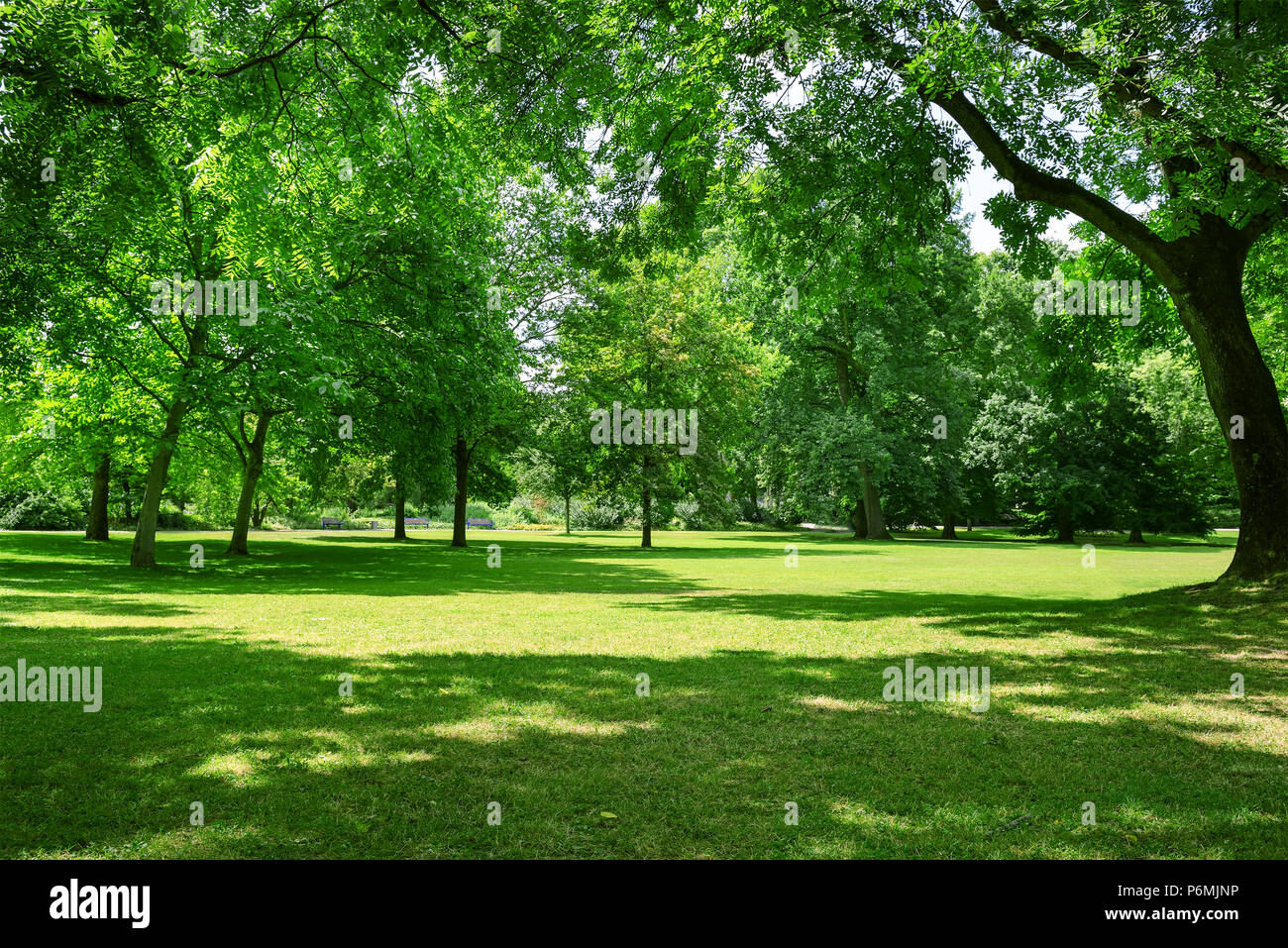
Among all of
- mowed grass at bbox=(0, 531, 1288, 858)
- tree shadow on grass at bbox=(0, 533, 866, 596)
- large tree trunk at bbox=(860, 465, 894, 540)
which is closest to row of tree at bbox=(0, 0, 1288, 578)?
tree shadow on grass at bbox=(0, 533, 866, 596)

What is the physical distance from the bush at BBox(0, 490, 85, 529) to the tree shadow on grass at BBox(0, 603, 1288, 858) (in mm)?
41634

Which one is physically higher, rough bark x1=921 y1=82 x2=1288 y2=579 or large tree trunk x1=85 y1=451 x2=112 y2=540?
rough bark x1=921 y1=82 x2=1288 y2=579

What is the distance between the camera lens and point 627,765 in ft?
15.4

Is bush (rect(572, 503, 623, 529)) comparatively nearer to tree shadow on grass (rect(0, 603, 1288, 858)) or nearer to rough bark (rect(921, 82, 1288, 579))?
rough bark (rect(921, 82, 1288, 579))

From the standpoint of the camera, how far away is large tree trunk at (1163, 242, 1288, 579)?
1095cm

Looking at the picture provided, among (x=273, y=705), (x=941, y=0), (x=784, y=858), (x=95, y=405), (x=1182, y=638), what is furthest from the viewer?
(x=95, y=405)

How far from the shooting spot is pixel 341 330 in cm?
1853

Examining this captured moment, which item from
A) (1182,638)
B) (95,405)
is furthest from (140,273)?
(1182,638)

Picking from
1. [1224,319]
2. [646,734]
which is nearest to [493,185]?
[1224,319]

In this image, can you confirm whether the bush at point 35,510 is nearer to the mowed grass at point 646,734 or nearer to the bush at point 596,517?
the bush at point 596,517

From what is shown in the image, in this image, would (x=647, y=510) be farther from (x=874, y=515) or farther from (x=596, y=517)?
(x=596, y=517)

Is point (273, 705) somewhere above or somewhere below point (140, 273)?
below

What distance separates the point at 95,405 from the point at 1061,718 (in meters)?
23.8

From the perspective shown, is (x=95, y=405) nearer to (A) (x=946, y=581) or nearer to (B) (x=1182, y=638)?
(A) (x=946, y=581)
